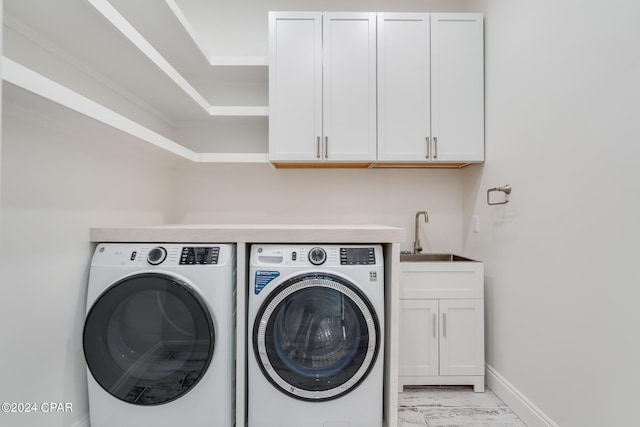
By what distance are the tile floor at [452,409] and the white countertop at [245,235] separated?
39.7 inches

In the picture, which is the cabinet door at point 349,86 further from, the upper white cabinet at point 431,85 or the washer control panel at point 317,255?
the washer control panel at point 317,255

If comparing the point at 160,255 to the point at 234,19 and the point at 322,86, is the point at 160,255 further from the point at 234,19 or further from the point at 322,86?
the point at 234,19

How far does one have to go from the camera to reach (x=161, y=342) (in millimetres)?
1397

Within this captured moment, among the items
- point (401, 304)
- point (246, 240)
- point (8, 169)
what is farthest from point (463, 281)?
Answer: point (8, 169)

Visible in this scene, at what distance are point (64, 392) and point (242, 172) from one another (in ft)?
5.45

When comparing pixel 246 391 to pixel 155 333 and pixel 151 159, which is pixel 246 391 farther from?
pixel 151 159

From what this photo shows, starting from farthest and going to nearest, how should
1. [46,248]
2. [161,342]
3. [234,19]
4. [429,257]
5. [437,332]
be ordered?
[234,19] < [429,257] < [437,332] < [161,342] < [46,248]

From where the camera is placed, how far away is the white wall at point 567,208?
1088 mm

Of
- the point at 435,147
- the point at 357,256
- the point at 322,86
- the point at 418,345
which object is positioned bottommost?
the point at 418,345

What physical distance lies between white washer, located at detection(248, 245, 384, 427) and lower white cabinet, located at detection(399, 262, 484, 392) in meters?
0.45

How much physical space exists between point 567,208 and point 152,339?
2037 millimetres

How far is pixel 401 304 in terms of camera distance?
1835 millimetres

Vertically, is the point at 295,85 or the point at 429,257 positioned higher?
the point at 295,85

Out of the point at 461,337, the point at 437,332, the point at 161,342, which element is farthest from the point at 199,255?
the point at 461,337
